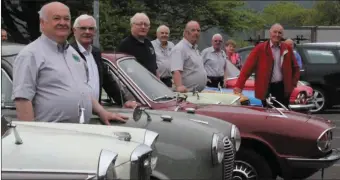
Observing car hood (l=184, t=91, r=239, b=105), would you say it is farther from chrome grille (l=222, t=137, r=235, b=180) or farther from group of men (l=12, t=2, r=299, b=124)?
→ chrome grille (l=222, t=137, r=235, b=180)

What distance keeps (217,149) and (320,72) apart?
12839mm

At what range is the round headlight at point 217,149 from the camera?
211 inches

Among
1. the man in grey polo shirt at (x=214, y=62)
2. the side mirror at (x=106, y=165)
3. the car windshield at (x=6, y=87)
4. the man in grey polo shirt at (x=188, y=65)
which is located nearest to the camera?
the side mirror at (x=106, y=165)

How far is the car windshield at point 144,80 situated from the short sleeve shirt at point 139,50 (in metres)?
0.96

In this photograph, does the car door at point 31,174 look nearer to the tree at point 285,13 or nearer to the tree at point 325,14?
the tree at point 325,14

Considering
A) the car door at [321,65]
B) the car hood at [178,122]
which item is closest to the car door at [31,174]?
the car hood at [178,122]

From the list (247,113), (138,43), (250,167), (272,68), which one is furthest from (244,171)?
(272,68)

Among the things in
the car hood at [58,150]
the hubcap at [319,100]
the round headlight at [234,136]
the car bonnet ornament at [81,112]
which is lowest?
the hubcap at [319,100]

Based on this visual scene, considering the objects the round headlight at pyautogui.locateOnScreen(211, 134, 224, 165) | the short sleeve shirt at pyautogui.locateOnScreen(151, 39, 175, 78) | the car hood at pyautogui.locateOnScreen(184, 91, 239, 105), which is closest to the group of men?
the car hood at pyautogui.locateOnScreen(184, 91, 239, 105)

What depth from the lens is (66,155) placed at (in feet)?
10.6

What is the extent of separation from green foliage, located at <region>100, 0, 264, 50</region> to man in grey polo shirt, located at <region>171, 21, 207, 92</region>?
542 inches

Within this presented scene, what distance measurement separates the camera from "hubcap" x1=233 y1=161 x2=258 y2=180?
6.88 m

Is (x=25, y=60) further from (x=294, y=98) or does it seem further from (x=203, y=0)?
(x=203, y=0)

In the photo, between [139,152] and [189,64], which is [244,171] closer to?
[189,64]
